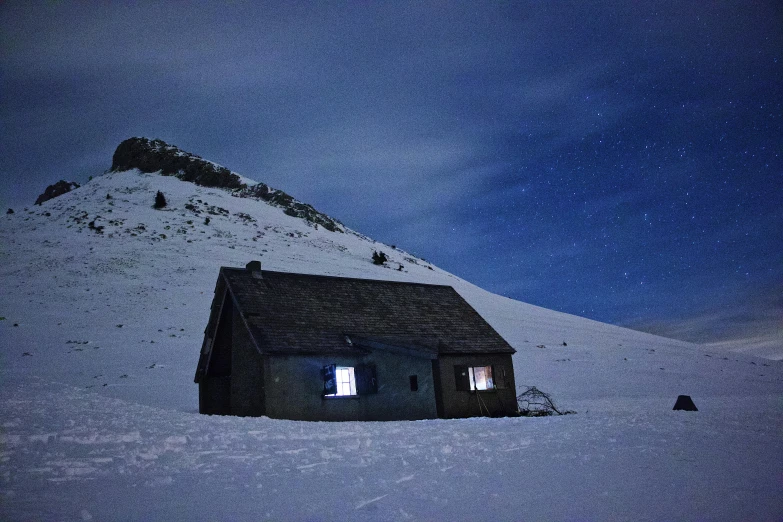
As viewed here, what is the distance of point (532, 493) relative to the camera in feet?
22.0

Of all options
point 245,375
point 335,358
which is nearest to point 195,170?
point 245,375

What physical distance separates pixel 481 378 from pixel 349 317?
590cm

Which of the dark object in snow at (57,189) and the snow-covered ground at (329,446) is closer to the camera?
the snow-covered ground at (329,446)

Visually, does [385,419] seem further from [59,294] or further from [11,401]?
[59,294]

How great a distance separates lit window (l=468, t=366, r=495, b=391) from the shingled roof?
73 cm

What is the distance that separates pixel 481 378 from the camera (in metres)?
22.2

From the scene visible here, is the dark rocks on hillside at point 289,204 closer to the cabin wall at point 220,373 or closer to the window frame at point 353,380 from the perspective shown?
the cabin wall at point 220,373

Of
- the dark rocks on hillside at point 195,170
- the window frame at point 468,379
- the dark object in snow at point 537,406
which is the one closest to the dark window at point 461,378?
the window frame at point 468,379

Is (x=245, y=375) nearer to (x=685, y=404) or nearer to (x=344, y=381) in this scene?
(x=344, y=381)

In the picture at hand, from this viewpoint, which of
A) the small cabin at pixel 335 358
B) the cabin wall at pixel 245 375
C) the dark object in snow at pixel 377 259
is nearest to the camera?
the cabin wall at pixel 245 375

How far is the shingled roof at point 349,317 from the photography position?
20000mm

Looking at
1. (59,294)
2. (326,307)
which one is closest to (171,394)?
(326,307)

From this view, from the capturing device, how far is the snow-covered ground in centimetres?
604

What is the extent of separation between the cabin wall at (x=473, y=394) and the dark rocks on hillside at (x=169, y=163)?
80856 millimetres
